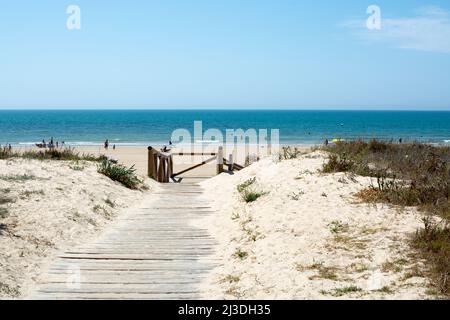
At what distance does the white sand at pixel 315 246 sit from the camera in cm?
626

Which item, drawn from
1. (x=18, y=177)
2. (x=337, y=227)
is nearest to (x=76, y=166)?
(x=18, y=177)

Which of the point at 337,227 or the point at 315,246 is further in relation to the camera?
the point at 337,227

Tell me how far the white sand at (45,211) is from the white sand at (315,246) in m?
2.60

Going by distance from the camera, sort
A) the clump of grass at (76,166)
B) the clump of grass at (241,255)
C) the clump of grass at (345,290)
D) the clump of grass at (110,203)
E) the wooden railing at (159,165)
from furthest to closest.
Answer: the wooden railing at (159,165) → the clump of grass at (76,166) → the clump of grass at (110,203) → the clump of grass at (241,255) → the clump of grass at (345,290)

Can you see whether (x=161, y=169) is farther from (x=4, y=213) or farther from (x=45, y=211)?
(x=4, y=213)

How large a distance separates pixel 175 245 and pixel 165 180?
36.2 feet

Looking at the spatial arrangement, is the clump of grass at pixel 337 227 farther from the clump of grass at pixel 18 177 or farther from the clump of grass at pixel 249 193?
the clump of grass at pixel 18 177

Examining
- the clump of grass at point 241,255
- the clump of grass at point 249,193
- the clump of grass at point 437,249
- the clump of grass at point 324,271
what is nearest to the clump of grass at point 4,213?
the clump of grass at point 241,255

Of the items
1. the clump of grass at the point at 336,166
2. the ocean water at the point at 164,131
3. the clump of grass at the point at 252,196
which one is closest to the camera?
the clump of grass at the point at 252,196

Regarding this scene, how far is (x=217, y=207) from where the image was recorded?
12.7 metres

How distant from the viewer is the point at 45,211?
1016 cm

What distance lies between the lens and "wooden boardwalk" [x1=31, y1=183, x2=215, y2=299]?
21.6 feet

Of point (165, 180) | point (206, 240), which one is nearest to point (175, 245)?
point (206, 240)

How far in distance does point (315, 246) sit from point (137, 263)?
287 cm
